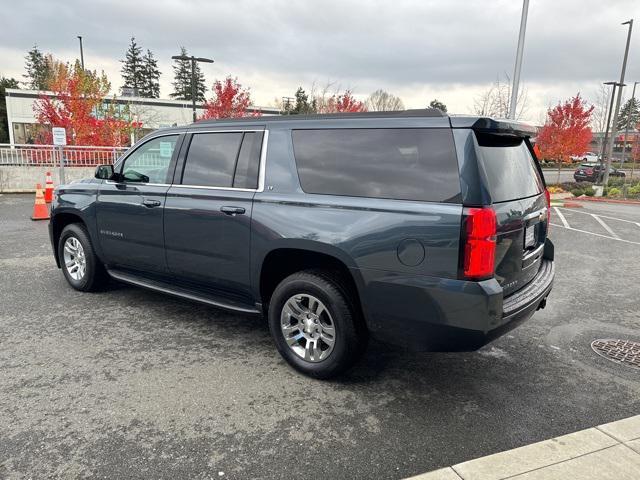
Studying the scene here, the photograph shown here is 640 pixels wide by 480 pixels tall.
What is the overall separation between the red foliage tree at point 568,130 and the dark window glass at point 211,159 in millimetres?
25859

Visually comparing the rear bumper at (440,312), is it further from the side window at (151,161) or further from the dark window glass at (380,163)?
the side window at (151,161)

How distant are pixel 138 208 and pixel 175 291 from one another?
2.93 ft

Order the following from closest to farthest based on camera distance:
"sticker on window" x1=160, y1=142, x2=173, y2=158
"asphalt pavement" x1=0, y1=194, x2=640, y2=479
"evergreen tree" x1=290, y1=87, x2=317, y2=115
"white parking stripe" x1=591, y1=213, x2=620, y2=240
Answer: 1. "asphalt pavement" x1=0, y1=194, x2=640, y2=479
2. "sticker on window" x1=160, y1=142, x2=173, y2=158
3. "white parking stripe" x1=591, y1=213, x2=620, y2=240
4. "evergreen tree" x1=290, y1=87, x2=317, y2=115

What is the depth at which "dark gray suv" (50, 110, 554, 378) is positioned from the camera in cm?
283

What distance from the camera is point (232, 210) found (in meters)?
3.78

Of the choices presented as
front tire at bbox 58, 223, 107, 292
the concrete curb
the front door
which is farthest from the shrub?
front tire at bbox 58, 223, 107, 292

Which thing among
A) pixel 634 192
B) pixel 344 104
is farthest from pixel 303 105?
pixel 634 192

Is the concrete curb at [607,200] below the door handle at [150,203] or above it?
below

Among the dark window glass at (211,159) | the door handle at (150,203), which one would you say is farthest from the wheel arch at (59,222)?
the dark window glass at (211,159)

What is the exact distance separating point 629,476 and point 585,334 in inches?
93.7

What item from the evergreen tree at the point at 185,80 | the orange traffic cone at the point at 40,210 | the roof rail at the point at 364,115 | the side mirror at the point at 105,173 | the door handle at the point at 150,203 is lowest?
the orange traffic cone at the point at 40,210

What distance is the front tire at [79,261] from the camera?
5.21 m

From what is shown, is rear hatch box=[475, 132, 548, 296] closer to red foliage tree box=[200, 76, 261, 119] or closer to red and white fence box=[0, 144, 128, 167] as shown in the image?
red and white fence box=[0, 144, 128, 167]

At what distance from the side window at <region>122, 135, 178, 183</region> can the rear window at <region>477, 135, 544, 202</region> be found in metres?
2.85
